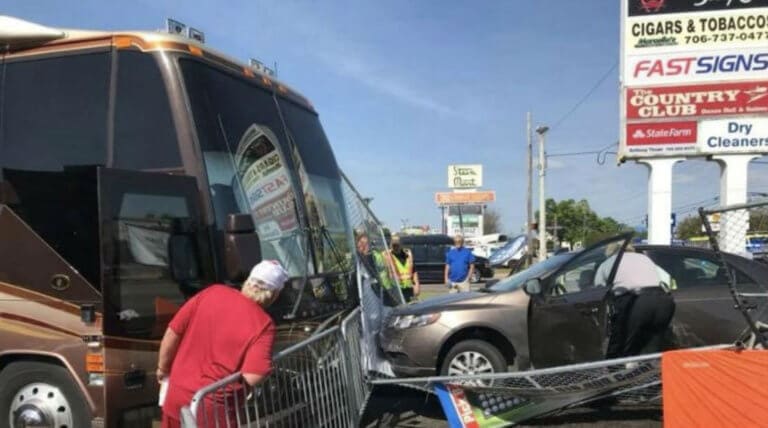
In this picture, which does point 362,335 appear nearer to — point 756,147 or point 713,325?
point 713,325

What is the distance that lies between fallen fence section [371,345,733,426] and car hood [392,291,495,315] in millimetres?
1387

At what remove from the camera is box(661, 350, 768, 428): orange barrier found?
3836mm

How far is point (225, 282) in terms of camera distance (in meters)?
4.03

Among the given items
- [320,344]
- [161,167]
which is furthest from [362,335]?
[161,167]

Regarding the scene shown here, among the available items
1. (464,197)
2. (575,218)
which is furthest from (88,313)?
(575,218)

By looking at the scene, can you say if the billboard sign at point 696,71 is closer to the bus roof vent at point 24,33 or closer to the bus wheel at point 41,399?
the bus roof vent at point 24,33

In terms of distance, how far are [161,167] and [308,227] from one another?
122cm

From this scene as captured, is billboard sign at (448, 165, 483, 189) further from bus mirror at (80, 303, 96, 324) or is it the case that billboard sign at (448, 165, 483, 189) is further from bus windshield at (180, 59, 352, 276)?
bus mirror at (80, 303, 96, 324)

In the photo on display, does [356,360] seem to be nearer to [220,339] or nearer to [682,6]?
[220,339]

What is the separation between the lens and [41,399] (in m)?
4.05

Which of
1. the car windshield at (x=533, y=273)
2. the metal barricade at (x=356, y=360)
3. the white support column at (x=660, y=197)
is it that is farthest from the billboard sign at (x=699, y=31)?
the metal barricade at (x=356, y=360)

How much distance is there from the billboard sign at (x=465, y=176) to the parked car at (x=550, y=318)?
5368cm

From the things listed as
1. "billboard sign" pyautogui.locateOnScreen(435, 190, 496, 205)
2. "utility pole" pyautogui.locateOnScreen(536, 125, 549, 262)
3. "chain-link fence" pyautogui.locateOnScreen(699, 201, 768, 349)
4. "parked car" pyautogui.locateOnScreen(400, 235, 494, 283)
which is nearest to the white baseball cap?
"chain-link fence" pyautogui.locateOnScreen(699, 201, 768, 349)

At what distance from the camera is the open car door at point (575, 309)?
5.91 metres
